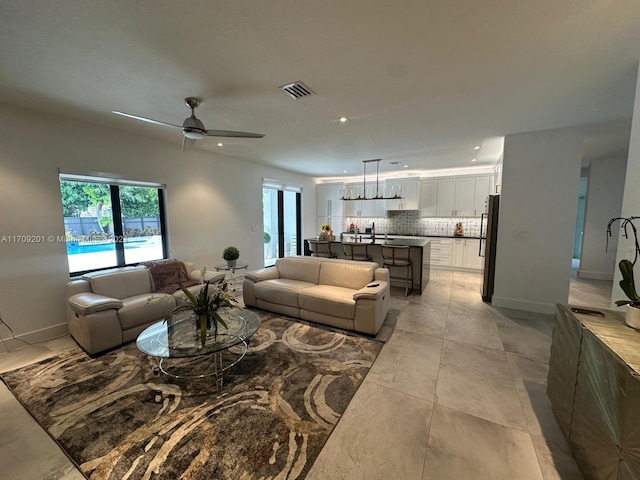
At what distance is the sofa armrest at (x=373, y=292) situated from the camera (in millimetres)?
3123

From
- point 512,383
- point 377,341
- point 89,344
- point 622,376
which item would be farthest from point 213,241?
point 622,376

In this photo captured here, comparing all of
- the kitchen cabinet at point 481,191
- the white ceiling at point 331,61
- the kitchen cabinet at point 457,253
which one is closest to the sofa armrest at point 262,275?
the white ceiling at point 331,61

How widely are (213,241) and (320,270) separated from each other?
2476 millimetres

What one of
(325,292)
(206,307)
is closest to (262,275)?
(325,292)

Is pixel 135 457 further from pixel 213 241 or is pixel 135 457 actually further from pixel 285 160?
pixel 285 160

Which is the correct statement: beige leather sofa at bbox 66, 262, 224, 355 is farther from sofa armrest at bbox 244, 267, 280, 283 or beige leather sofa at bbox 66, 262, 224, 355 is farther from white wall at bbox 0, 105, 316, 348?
sofa armrest at bbox 244, 267, 280, 283

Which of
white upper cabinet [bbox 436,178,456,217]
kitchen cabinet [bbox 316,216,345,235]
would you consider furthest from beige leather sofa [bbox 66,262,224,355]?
white upper cabinet [bbox 436,178,456,217]

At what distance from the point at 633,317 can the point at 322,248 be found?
470 centimetres

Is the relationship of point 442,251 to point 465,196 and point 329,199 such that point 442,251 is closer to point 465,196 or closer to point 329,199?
point 465,196

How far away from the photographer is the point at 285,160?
19.2 ft

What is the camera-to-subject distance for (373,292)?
3.15 metres

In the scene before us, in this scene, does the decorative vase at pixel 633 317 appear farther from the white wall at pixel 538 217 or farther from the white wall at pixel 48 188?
the white wall at pixel 48 188

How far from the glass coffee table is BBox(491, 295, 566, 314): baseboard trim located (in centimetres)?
387

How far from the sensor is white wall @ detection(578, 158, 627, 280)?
18.6 feet
